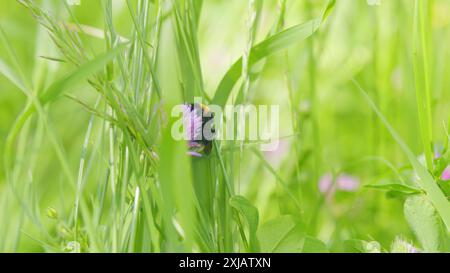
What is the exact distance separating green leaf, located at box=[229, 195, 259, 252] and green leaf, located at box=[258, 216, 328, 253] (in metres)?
0.02

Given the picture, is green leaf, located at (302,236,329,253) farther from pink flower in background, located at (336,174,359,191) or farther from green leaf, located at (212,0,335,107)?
pink flower in background, located at (336,174,359,191)

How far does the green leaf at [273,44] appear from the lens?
0.72 m

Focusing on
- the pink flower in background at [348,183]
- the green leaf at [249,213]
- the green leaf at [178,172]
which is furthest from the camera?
the pink flower in background at [348,183]

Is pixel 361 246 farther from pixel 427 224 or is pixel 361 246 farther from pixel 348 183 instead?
pixel 348 183

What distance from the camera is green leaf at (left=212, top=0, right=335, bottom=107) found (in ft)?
2.37

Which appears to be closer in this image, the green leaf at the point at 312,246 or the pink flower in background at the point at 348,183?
the green leaf at the point at 312,246

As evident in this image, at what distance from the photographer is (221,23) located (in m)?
1.60

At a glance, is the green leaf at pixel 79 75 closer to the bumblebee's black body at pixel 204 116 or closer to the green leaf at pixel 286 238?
the bumblebee's black body at pixel 204 116

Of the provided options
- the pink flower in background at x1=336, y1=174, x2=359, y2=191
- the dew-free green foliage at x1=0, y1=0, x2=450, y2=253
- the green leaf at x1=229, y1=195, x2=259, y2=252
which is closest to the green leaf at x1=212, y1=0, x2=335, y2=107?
the dew-free green foliage at x1=0, y1=0, x2=450, y2=253

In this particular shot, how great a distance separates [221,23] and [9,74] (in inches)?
39.0

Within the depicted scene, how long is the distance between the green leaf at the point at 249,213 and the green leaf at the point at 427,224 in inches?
6.2

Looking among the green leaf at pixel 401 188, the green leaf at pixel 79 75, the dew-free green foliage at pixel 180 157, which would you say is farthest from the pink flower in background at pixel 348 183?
the green leaf at pixel 79 75
